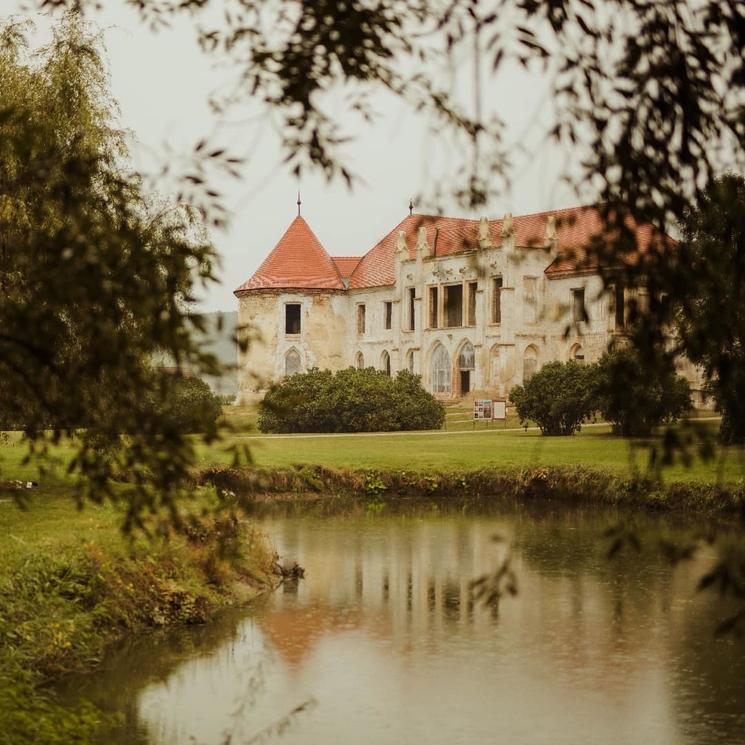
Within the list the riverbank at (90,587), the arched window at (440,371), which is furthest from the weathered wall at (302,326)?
the riverbank at (90,587)

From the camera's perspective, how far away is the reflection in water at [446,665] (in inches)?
420

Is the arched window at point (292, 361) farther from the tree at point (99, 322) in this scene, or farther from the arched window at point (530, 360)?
the tree at point (99, 322)

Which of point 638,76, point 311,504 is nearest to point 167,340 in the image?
point 638,76

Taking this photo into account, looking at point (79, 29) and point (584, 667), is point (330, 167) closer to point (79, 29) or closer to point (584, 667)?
point (584, 667)

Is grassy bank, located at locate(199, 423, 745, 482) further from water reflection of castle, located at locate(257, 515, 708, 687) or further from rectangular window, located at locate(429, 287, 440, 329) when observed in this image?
rectangular window, located at locate(429, 287, 440, 329)

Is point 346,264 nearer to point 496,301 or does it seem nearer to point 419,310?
point 419,310

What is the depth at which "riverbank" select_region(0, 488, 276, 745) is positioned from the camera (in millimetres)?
11289

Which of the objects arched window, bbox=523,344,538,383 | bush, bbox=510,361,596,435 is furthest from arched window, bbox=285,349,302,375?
bush, bbox=510,361,596,435

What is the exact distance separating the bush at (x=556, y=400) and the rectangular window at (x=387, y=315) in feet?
51.3

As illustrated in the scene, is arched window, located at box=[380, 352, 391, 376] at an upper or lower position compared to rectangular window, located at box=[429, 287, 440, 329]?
lower

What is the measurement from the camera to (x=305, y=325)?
51438 millimetres

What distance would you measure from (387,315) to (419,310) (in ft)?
7.02

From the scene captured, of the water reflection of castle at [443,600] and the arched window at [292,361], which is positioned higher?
the arched window at [292,361]

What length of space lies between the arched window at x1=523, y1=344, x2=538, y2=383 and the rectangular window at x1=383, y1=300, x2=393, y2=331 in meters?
7.10
